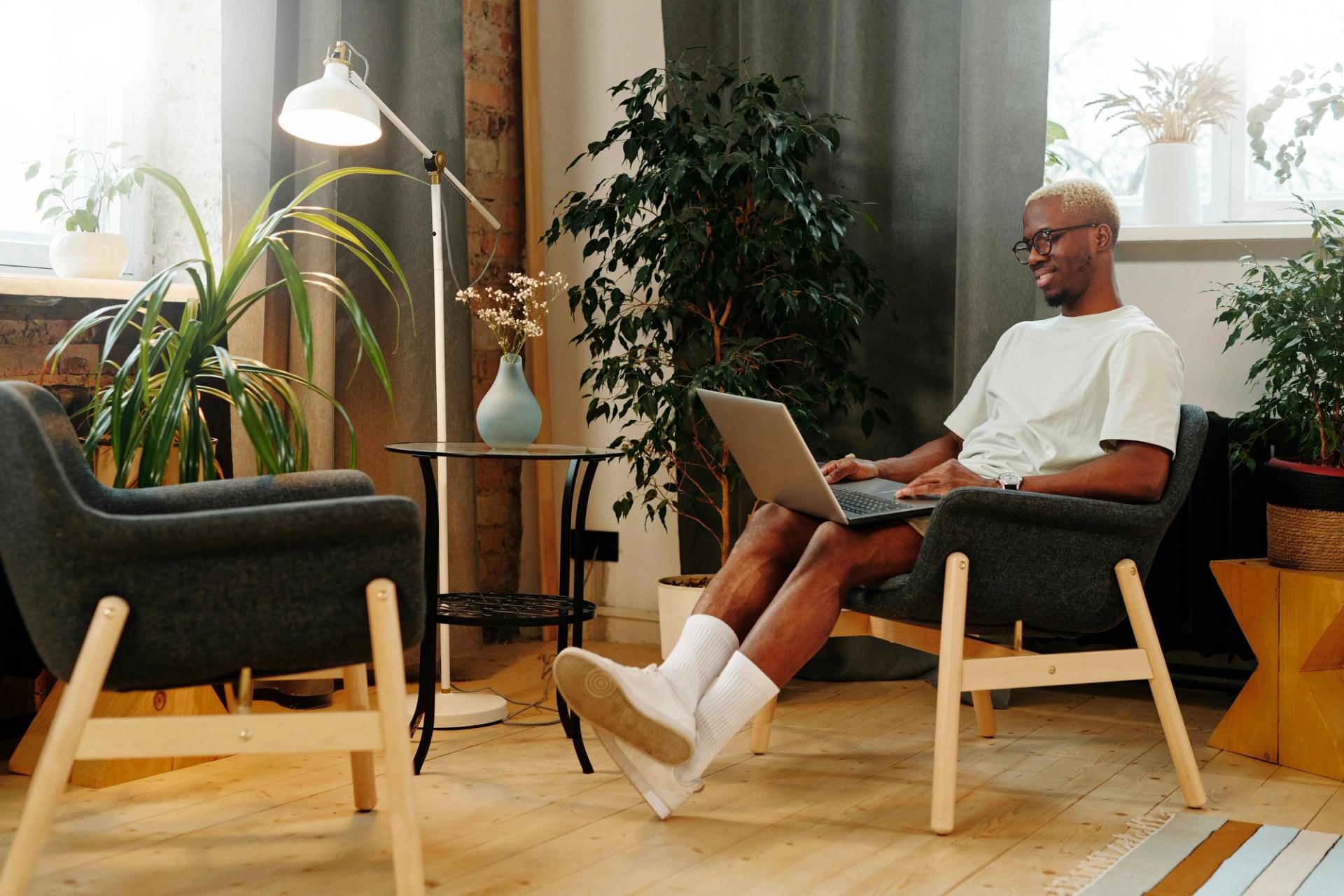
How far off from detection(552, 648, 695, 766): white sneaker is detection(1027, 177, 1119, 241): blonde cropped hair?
3.96 feet

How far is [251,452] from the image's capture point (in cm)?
272

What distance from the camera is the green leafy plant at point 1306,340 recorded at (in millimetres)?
2230

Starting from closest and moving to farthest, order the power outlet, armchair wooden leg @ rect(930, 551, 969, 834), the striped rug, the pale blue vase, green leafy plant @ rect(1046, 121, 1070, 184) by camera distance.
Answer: the striped rug
armchair wooden leg @ rect(930, 551, 969, 834)
the pale blue vase
green leafy plant @ rect(1046, 121, 1070, 184)
the power outlet

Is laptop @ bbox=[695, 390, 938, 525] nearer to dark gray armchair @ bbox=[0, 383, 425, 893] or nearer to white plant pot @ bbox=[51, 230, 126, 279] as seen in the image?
dark gray armchair @ bbox=[0, 383, 425, 893]

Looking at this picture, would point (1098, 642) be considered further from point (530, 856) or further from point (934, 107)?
point (530, 856)

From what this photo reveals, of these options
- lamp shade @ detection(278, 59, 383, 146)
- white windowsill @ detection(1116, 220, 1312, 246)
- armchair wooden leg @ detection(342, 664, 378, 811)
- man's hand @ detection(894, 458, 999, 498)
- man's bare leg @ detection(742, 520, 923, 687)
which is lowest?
armchair wooden leg @ detection(342, 664, 378, 811)

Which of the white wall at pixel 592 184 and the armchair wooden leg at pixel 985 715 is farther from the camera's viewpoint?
the white wall at pixel 592 184

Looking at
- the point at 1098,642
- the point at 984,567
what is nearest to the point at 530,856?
the point at 984,567

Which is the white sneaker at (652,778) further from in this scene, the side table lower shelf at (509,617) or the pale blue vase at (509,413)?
the pale blue vase at (509,413)

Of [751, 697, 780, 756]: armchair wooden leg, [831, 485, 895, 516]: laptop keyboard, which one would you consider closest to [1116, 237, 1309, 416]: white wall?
[831, 485, 895, 516]: laptop keyboard

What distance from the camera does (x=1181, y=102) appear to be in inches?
108

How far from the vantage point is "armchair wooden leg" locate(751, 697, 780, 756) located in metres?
2.33

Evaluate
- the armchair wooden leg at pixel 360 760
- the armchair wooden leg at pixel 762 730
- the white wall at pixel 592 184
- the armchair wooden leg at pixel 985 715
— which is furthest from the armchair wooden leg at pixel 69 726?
the white wall at pixel 592 184

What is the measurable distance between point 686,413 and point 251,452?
96cm
